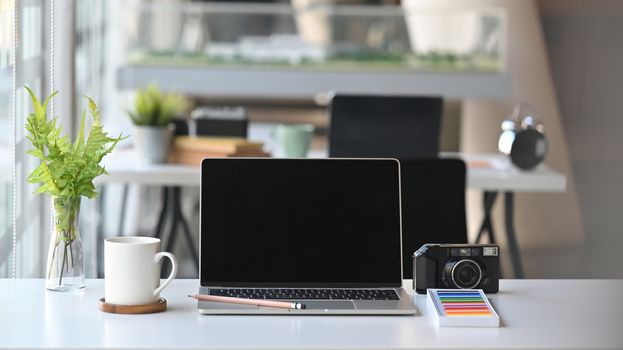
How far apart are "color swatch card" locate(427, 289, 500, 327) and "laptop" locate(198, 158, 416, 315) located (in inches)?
4.0

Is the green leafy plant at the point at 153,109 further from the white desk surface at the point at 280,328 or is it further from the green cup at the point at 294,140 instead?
the white desk surface at the point at 280,328

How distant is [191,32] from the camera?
266 inches

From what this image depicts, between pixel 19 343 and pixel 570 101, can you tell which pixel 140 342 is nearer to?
pixel 19 343

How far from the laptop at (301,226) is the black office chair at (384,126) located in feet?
6.42

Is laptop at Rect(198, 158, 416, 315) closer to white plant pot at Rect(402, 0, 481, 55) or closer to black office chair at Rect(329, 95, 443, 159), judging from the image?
black office chair at Rect(329, 95, 443, 159)

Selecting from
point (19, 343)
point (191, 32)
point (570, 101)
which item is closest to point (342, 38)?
point (191, 32)

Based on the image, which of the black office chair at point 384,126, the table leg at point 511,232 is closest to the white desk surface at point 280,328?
the black office chair at point 384,126

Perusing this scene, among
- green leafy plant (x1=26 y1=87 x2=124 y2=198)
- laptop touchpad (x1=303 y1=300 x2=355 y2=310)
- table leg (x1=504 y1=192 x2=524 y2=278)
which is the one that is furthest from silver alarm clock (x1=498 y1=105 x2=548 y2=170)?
green leafy plant (x1=26 y1=87 x2=124 y2=198)

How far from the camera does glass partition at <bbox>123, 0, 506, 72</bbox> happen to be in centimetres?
667

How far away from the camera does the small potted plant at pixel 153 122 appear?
3.79 meters

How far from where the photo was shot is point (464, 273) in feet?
6.42

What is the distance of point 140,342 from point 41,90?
1.81 meters

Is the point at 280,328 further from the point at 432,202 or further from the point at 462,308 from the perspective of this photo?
the point at 432,202

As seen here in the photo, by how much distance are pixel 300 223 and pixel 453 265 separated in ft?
0.97
